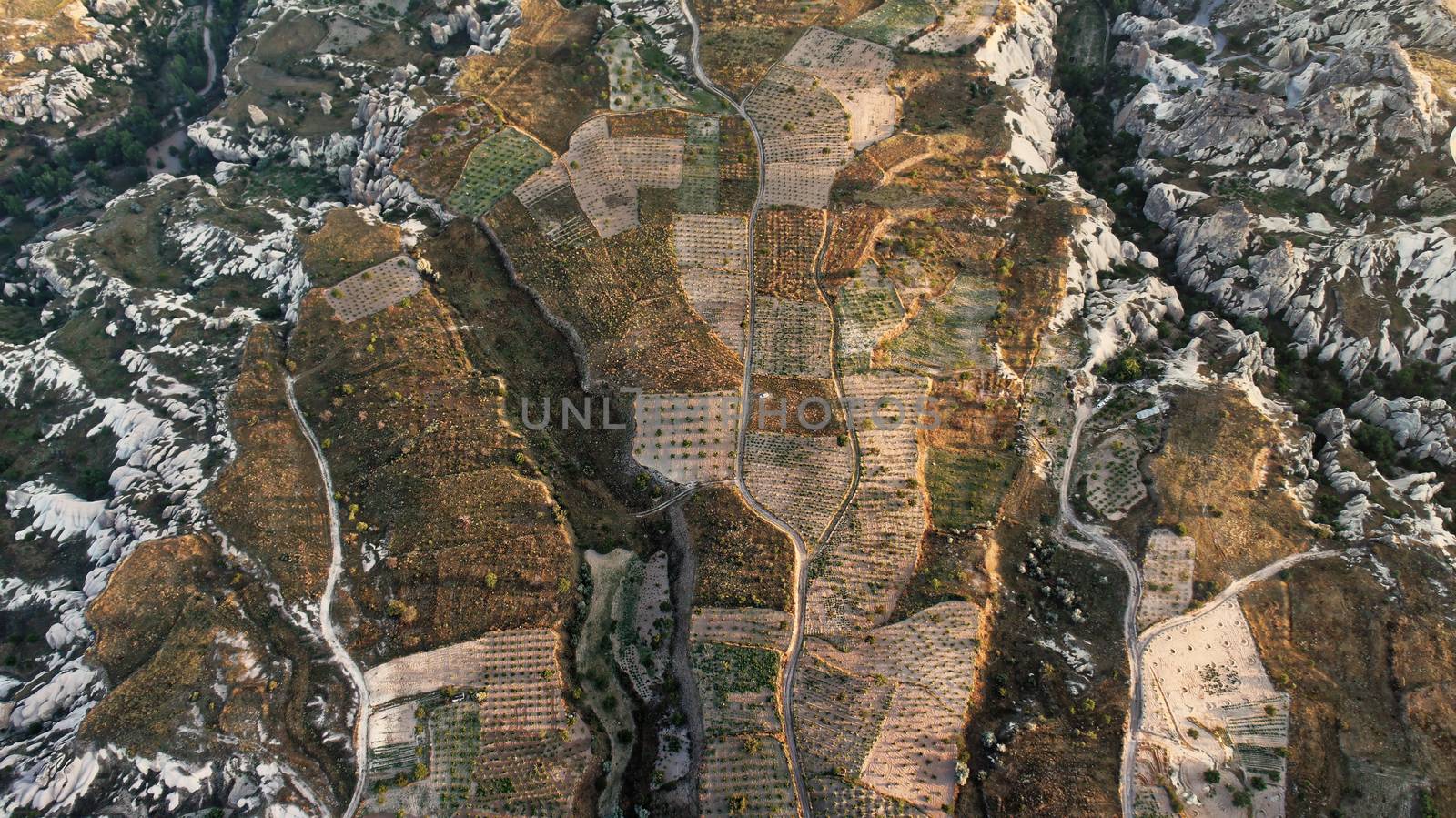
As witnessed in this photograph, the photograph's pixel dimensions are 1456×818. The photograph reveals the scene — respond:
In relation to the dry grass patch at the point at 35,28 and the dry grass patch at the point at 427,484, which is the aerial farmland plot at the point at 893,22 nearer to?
the dry grass patch at the point at 427,484

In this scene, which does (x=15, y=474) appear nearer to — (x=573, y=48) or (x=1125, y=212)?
(x=573, y=48)

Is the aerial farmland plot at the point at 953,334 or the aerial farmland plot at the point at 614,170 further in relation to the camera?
the aerial farmland plot at the point at 614,170

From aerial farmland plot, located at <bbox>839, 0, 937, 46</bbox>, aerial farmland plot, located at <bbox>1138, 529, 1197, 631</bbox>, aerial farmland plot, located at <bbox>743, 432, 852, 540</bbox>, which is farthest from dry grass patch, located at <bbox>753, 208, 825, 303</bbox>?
aerial farmland plot, located at <bbox>1138, 529, 1197, 631</bbox>

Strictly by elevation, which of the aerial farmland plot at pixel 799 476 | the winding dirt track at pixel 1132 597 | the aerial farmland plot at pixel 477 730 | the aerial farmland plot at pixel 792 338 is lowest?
the aerial farmland plot at pixel 477 730

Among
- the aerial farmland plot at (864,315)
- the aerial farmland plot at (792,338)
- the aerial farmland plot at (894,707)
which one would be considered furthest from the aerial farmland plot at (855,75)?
the aerial farmland plot at (894,707)

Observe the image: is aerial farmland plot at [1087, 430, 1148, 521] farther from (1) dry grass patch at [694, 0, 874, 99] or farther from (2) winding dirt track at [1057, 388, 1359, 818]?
(1) dry grass patch at [694, 0, 874, 99]

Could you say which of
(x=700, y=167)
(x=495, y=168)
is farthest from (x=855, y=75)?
(x=495, y=168)
